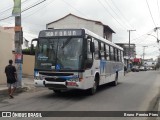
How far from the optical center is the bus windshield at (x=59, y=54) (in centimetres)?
1484

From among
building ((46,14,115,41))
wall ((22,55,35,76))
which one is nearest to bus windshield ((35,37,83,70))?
wall ((22,55,35,76))

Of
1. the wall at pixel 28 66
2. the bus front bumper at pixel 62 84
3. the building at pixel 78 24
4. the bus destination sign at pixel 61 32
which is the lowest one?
the bus front bumper at pixel 62 84

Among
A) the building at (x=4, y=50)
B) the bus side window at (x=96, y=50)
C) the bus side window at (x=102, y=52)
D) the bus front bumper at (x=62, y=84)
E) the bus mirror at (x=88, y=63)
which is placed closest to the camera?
the bus front bumper at (x=62, y=84)

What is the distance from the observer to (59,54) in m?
15.0

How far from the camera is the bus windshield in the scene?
14844 millimetres

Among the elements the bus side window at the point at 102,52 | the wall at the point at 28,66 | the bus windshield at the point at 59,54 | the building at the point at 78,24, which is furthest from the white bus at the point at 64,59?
the building at the point at 78,24

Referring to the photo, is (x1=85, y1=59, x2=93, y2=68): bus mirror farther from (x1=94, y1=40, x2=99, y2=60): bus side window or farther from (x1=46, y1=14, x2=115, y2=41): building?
(x1=46, y1=14, x2=115, y2=41): building

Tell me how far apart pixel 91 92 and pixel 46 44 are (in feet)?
11.4

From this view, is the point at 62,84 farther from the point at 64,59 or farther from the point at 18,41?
the point at 18,41

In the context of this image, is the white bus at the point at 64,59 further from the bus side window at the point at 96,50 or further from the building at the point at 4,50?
the building at the point at 4,50

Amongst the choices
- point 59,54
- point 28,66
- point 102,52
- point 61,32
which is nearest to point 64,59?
point 59,54

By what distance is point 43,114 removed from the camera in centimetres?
1102

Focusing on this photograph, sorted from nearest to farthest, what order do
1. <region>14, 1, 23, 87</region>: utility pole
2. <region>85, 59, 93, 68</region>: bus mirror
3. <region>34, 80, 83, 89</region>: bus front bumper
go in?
<region>34, 80, 83, 89</region>: bus front bumper, <region>85, 59, 93, 68</region>: bus mirror, <region>14, 1, 23, 87</region>: utility pole

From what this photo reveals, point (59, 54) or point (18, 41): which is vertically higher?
point (18, 41)
